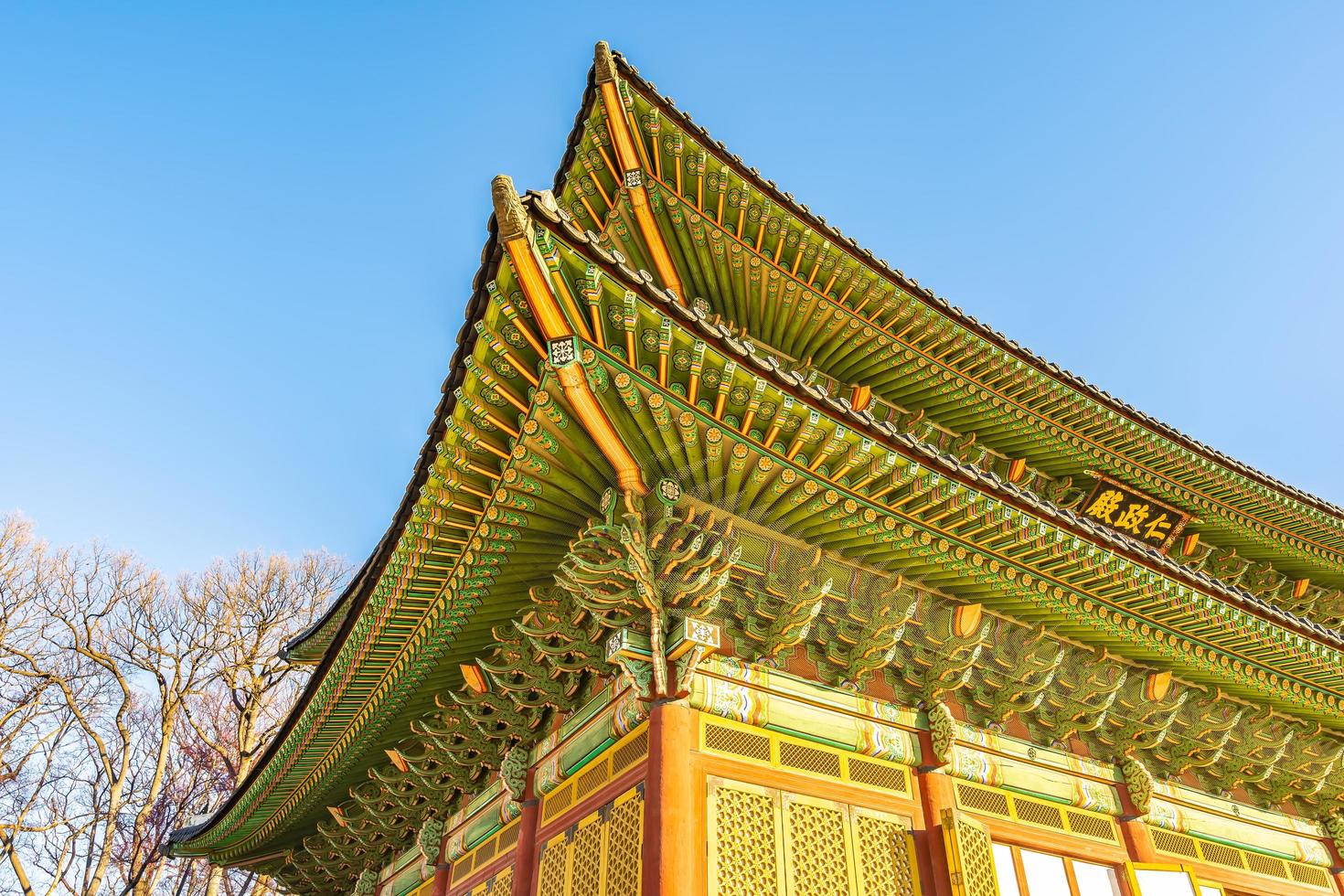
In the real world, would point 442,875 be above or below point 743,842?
above

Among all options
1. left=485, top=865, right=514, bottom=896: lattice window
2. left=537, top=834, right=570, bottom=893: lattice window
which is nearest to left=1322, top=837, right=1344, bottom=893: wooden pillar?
left=537, top=834, right=570, bottom=893: lattice window

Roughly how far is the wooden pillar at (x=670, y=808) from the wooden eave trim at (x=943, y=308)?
6004 mm

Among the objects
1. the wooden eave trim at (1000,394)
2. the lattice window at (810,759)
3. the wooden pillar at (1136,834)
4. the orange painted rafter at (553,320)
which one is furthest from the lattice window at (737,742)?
the wooden eave trim at (1000,394)

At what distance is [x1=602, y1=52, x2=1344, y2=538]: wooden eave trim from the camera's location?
8969mm

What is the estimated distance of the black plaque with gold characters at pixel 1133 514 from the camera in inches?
464

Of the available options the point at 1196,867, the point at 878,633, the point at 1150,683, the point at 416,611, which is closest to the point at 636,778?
the point at 878,633

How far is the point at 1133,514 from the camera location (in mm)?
11938

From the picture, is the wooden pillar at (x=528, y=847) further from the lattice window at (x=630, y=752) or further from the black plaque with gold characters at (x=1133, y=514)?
the black plaque with gold characters at (x=1133, y=514)

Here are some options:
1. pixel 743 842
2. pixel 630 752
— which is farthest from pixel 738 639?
pixel 743 842

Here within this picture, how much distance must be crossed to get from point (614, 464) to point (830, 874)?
2.93 metres

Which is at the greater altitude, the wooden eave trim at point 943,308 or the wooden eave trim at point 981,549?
the wooden eave trim at point 943,308

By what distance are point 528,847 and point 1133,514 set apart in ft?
31.5

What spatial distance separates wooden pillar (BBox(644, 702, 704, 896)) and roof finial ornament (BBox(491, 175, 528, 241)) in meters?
3.00

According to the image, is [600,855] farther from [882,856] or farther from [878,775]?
[878,775]
